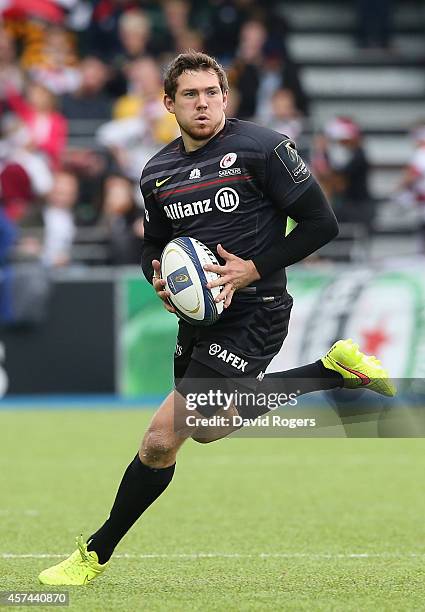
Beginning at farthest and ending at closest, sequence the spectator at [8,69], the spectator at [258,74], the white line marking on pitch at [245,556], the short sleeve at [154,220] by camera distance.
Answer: the spectator at [258,74] → the spectator at [8,69] → the white line marking on pitch at [245,556] → the short sleeve at [154,220]

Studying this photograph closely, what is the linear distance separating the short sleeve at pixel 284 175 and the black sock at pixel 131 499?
1234 millimetres

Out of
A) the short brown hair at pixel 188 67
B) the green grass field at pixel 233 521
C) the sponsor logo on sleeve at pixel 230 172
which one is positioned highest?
the short brown hair at pixel 188 67

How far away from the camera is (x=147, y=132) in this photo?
1579cm

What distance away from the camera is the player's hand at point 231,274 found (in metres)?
5.77

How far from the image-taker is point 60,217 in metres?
15.3

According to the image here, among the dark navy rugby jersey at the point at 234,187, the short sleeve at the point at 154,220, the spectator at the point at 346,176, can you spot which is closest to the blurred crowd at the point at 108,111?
the spectator at the point at 346,176

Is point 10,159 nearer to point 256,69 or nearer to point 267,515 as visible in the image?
point 256,69

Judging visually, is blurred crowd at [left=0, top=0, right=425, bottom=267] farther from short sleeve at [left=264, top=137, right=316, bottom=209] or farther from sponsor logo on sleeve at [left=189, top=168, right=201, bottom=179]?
short sleeve at [left=264, top=137, right=316, bottom=209]

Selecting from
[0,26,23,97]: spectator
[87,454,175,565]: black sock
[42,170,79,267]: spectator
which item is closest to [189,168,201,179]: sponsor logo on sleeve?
[87,454,175,565]: black sock

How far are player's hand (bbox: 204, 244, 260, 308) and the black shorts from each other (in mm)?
143

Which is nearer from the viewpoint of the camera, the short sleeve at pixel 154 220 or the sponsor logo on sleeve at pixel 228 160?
the sponsor logo on sleeve at pixel 228 160

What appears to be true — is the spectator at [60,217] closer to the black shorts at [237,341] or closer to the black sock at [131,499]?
the black shorts at [237,341]

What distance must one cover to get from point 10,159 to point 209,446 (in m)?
5.04

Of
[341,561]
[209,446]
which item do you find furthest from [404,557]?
[209,446]
